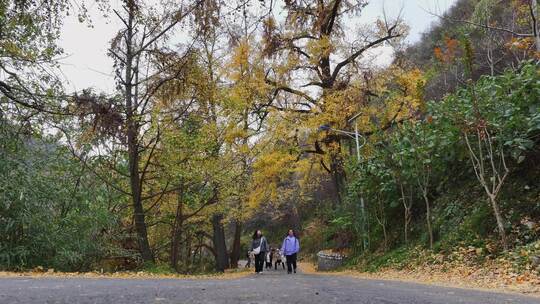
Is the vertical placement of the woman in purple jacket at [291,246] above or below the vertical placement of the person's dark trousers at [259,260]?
above

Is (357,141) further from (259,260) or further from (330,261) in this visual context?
(259,260)

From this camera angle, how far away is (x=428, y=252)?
12.2m

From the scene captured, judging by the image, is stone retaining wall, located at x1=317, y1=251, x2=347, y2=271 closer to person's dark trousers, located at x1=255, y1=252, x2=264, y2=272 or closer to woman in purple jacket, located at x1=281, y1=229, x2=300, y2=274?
woman in purple jacket, located at x1=281, y1=229, x2=300, y2=274

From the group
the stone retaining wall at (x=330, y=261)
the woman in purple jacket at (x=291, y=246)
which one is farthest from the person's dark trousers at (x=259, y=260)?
the stone retaining wall at (x=330, y=261)

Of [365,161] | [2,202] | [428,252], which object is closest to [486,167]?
[428,252]

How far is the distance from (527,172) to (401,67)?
11.9m

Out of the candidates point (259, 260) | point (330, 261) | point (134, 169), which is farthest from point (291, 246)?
point (330, 261)

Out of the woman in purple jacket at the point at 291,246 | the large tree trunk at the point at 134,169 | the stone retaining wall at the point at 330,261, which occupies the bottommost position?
the stone retaining wall at the point at 330,261

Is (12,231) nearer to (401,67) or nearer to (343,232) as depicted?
(343,232)

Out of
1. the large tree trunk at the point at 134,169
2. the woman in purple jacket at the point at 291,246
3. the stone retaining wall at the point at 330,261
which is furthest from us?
the stone retaining wall at the point at 330,261

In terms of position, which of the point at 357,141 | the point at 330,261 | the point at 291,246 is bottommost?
the point at 330,261

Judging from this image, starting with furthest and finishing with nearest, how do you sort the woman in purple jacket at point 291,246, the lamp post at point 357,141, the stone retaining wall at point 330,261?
the stone retaining wall at point 330,261 < the lamp post at point 357,141 < the woman in purple jacket at point 291,246

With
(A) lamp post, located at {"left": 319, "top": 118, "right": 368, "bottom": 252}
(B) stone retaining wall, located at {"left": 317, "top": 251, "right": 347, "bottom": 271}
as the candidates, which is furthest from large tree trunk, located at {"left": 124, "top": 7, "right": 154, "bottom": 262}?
(B) stone retaining wall, located at {"left": 317, "top": 251, "right": 347, "bottom": 271}

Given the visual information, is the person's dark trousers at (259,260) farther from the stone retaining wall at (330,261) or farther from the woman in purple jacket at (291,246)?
the stone retaining wall at (330,261)
